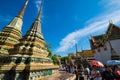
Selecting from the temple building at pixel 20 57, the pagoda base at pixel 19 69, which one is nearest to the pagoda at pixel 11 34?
the temple building at pixel 20 57

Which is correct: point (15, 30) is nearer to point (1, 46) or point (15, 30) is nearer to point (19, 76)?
point (1, 46)

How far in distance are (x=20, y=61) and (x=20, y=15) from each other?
8.79 meters

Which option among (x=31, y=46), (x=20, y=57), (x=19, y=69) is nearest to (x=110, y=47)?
(x=31, y=46)

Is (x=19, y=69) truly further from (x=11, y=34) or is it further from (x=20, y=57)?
(x=11, y=34)

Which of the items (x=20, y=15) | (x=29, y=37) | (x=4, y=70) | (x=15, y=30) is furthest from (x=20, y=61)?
(x=20, y=15)

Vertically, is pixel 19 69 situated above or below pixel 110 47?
below

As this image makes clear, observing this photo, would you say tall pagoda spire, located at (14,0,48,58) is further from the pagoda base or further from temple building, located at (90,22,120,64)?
temple building, located at (90,22,120,64)

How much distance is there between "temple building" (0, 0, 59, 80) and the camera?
7864mm

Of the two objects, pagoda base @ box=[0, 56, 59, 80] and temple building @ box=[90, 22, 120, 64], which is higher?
temple building @ box=[90, 22, 120, 64]

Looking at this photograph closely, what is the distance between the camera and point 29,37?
11.4 meters

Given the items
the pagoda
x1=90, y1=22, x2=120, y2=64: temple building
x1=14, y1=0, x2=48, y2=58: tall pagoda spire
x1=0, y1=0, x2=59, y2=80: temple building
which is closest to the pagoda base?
x1=0, y1=0, x2=59, y2=80: temple building

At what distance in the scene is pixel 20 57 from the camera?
8812 millimetres

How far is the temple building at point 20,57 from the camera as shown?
25.8 ft

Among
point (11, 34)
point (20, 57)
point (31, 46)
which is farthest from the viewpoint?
point (11, 34)
